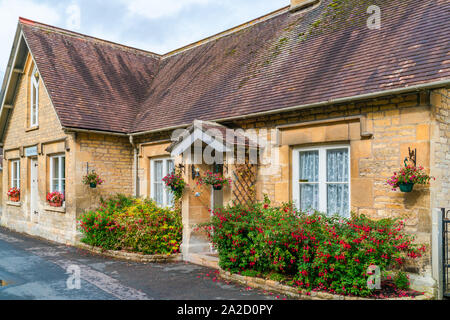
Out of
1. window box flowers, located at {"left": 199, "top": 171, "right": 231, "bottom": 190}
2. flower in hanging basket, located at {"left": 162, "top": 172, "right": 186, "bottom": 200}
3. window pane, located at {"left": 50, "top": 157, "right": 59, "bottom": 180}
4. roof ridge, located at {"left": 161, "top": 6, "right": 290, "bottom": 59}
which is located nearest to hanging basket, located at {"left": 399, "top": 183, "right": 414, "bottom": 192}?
window box flowers, located at {"left": 199, "top": 171, "right": 231, "bottom": 190}

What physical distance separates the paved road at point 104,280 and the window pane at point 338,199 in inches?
85.0

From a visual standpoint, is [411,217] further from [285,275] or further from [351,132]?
[285,275]

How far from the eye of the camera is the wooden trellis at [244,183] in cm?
875

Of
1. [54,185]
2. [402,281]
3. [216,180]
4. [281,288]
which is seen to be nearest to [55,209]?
[54,185]

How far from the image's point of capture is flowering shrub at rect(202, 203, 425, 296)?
601 centimetres

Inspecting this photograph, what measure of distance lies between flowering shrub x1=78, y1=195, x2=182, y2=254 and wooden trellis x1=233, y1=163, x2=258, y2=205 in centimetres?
204

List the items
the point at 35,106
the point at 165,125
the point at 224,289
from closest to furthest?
the point at 224,289 → the point at 165,125 → the point at 35,106

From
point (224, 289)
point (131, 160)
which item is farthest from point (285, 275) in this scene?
point (131, 160)

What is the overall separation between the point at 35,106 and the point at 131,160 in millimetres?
4500

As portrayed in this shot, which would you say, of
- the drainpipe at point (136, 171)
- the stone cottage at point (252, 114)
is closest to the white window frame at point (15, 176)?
the stone cottage at point (252, 114)

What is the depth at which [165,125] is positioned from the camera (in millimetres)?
11312

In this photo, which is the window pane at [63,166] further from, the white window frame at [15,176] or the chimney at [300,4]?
the chimney at [300,4]

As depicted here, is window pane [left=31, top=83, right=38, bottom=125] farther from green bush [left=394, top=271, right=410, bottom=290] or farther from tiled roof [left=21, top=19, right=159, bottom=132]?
green bush [left=394, top=271, right=410, bottom=290]

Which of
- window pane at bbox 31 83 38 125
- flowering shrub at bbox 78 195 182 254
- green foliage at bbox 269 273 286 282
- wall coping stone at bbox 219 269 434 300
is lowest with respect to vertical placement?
wall coping stone at bbox 219 269 434 300
